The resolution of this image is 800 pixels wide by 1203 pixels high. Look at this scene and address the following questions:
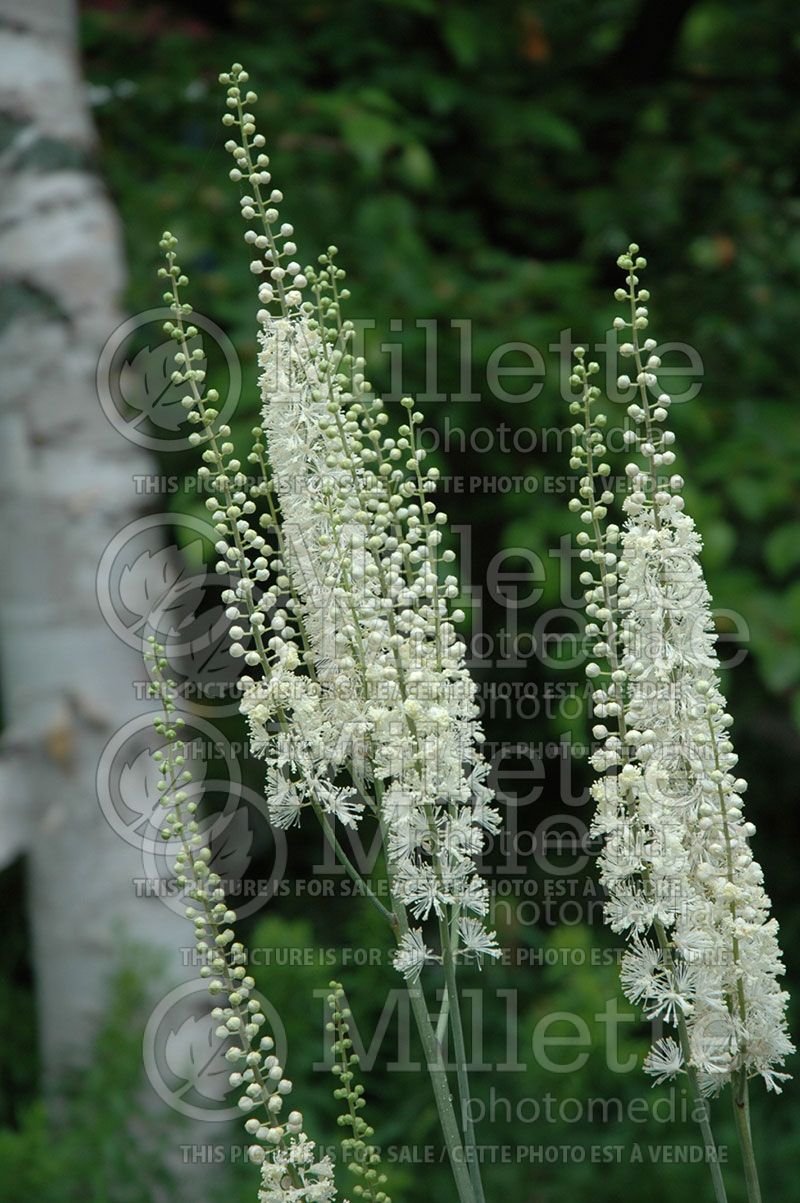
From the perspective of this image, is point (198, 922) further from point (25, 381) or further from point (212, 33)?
point (212, 33)

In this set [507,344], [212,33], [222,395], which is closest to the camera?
[222,395]

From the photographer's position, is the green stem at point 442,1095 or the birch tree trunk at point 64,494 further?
the birch tree trunk at point 64,494

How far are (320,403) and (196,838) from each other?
0.97 feet

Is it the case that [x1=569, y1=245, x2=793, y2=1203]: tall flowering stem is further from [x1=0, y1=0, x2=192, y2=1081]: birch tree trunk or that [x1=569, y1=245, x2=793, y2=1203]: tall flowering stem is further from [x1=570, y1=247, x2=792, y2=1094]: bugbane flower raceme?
[x1=0, y1=0, x2=192, y2=1081]: birch tree trunk

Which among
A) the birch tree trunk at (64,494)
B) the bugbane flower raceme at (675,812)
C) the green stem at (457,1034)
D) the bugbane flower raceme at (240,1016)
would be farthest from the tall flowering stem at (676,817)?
the birch tree trunk at (64,494)

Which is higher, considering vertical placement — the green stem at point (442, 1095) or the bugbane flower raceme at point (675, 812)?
the bugbane flower raceme at point (675, 812)

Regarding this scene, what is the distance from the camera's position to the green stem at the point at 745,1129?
732mm

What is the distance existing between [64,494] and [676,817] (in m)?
→ 1.50

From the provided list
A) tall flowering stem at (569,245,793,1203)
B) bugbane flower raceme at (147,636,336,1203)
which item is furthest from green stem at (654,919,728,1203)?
bugbane flower raceme at (147,636,336,1203)

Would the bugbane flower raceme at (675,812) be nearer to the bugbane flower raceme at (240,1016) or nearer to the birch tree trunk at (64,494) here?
the bugbane flower raceme at (240,1016)

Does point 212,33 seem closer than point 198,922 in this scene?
No

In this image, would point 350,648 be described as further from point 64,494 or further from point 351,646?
point 64,494

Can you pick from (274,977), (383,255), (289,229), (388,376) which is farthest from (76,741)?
(289,229)

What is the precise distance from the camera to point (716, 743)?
71 centimetres
